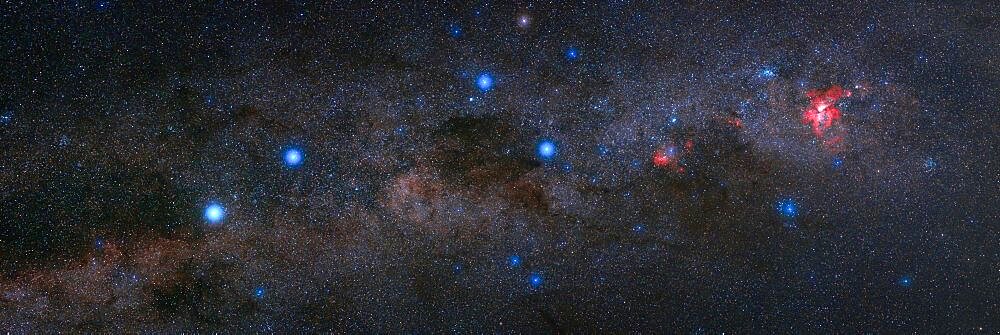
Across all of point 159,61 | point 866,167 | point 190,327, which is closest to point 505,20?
point 159,61

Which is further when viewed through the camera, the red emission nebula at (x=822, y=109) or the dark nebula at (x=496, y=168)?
the red emission nebula at (x=822, y=109)

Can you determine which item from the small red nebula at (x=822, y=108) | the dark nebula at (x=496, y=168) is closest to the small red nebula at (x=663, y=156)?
the dark nebula at (x=496, y=168)

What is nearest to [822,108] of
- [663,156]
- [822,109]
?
[822,109]

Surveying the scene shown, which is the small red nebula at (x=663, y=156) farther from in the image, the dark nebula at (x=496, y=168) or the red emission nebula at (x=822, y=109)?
the red emission nebula at (x=822, y=109)

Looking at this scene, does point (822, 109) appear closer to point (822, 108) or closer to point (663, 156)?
point (822, 108)

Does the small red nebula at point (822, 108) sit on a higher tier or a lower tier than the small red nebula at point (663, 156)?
lower

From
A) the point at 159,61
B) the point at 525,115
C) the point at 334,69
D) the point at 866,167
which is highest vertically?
the point at 159,61

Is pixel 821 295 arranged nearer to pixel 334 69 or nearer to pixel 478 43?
pixel 478 43

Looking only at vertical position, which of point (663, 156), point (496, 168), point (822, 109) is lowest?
point (822, 109)
